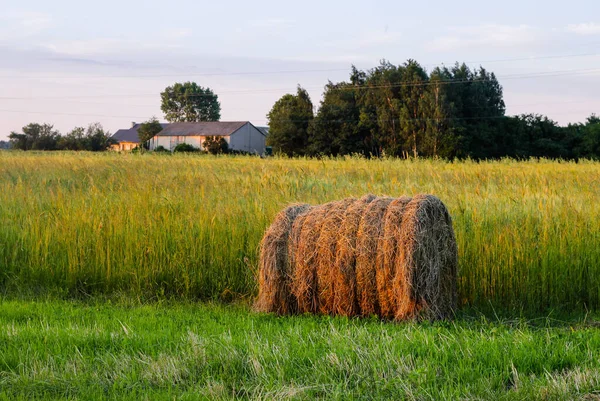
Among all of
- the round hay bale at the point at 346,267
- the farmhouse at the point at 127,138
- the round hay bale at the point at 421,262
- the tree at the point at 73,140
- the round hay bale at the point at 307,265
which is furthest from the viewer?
the farmhouse at the point at 127,138

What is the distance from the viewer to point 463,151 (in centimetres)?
5581

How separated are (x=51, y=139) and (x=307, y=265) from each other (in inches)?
3016

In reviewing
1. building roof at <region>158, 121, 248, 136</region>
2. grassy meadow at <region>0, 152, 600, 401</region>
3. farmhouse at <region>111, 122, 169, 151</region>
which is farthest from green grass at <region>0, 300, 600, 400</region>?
farmhouse at <region>111, 122, 169, 151</region>

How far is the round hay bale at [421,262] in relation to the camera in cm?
729

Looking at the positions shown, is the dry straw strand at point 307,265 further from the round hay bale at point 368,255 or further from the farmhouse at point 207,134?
the farmhouse at point 207,134

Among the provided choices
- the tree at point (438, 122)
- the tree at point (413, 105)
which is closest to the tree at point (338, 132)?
the tree at point (413, 105)

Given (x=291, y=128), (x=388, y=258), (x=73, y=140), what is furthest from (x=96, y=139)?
(x=388, y=258)

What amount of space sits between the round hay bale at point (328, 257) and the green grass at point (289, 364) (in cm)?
123

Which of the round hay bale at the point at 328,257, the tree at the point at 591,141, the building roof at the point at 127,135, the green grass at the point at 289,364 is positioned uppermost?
the building roof at the point at 127,135

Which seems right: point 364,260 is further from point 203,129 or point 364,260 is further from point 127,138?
point 127,138

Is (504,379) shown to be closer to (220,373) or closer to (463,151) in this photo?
(220,373)

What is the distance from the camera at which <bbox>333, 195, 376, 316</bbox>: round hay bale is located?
7605 millimetres

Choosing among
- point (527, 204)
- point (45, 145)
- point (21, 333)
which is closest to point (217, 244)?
point (21, 333)

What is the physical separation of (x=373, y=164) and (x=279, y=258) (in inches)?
586
